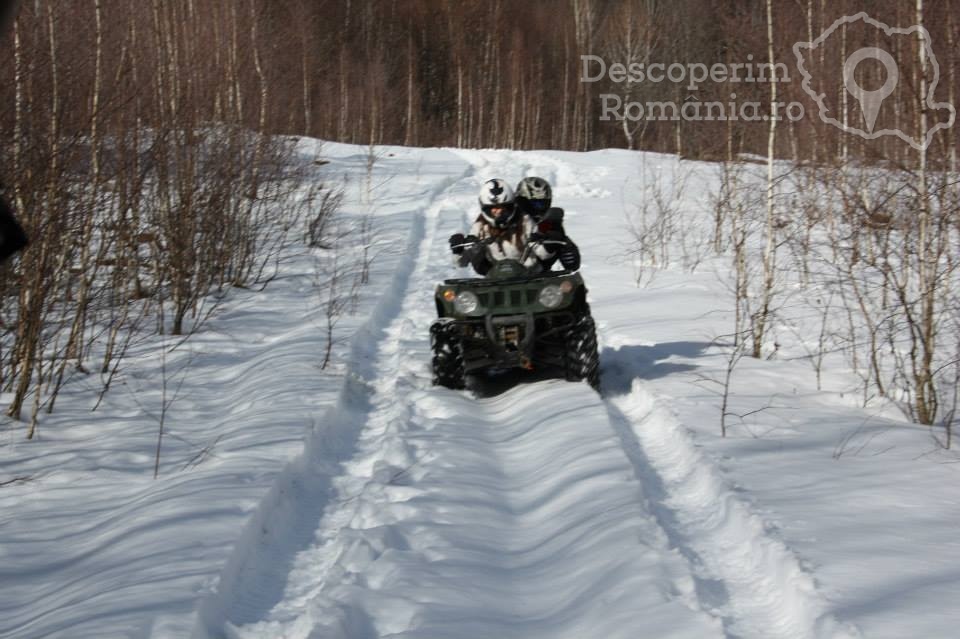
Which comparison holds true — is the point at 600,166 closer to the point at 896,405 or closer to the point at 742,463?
the point at 896,405

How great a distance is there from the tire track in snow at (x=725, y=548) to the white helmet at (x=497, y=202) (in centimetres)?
296

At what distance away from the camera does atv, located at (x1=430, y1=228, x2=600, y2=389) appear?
8.21 metres

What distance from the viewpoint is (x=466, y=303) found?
8359 mm

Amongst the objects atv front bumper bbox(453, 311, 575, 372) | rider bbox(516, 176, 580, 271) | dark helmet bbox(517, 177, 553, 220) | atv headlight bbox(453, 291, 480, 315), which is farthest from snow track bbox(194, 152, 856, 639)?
dark helmet bbox(517, 177, 553, 220)

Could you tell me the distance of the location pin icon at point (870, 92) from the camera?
1678 centimetres

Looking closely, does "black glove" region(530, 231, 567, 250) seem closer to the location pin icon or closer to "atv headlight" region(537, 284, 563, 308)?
"atv headlight" region(537, 284, 563, 308)

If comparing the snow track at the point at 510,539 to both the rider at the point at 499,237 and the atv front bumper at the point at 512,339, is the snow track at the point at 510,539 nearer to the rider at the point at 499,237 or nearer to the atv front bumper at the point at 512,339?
the atv front bumper at the point at 512,339

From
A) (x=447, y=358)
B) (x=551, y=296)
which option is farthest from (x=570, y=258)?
(x=447, y=358)

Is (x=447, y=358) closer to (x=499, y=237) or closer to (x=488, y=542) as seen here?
(x=499, y=237)

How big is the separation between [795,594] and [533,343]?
4.34 m

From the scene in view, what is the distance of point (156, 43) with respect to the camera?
37.2 ft

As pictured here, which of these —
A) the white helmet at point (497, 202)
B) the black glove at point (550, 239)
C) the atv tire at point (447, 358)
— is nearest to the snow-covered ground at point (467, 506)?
the atv tire at point (447, 358)

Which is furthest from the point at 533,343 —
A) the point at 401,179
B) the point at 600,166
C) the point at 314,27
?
the point at 314,27

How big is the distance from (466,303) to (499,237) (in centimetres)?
123
